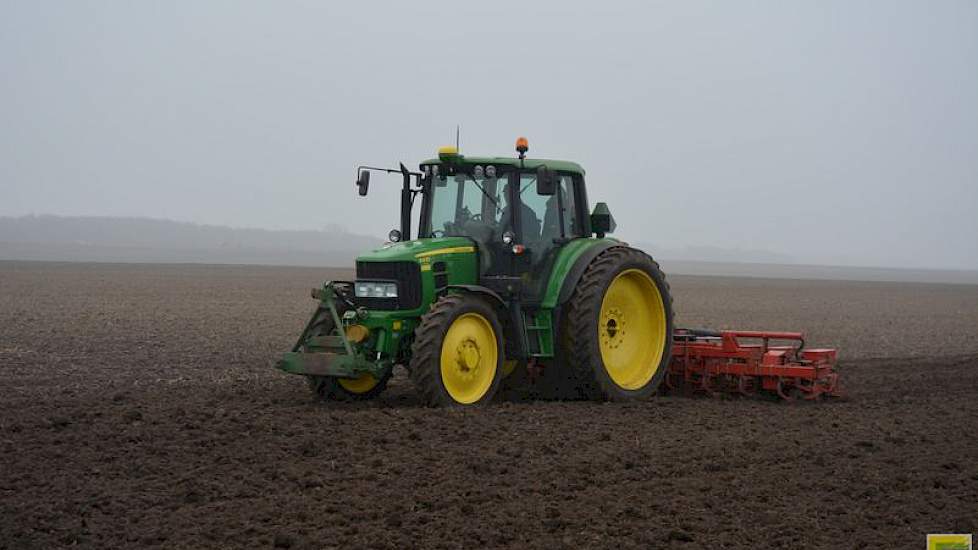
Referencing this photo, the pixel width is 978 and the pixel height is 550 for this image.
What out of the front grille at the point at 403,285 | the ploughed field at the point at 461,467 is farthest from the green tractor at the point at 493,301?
the ploughed field at the point at 461,467

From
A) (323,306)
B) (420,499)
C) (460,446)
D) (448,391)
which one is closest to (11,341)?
(323,306)

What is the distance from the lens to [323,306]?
34.6ft

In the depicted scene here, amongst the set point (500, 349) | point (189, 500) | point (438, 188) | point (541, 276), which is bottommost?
point (189, 500)

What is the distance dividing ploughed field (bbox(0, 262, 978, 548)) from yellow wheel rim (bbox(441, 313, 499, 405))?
340mm

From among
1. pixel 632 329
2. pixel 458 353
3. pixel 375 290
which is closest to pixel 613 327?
pixel 632 329

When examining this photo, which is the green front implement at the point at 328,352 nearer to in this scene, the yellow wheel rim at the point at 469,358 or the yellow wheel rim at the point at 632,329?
the yellow wheel rim at the point at 469,358

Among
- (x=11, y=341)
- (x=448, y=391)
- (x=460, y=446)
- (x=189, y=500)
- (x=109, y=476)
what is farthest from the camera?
(x=11, y=341)

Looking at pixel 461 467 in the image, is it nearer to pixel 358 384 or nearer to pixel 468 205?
pixel 358 384

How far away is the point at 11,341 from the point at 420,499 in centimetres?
1211

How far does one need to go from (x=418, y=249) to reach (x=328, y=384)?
157 centimetres

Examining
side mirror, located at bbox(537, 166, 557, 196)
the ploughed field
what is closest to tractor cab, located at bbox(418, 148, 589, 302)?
side mirror, located at bbox(537, 166, 557, 196)

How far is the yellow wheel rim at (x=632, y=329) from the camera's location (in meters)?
11.6

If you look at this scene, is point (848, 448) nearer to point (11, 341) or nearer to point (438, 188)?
point (438, 188)

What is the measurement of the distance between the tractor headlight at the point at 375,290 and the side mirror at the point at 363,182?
90 cm
